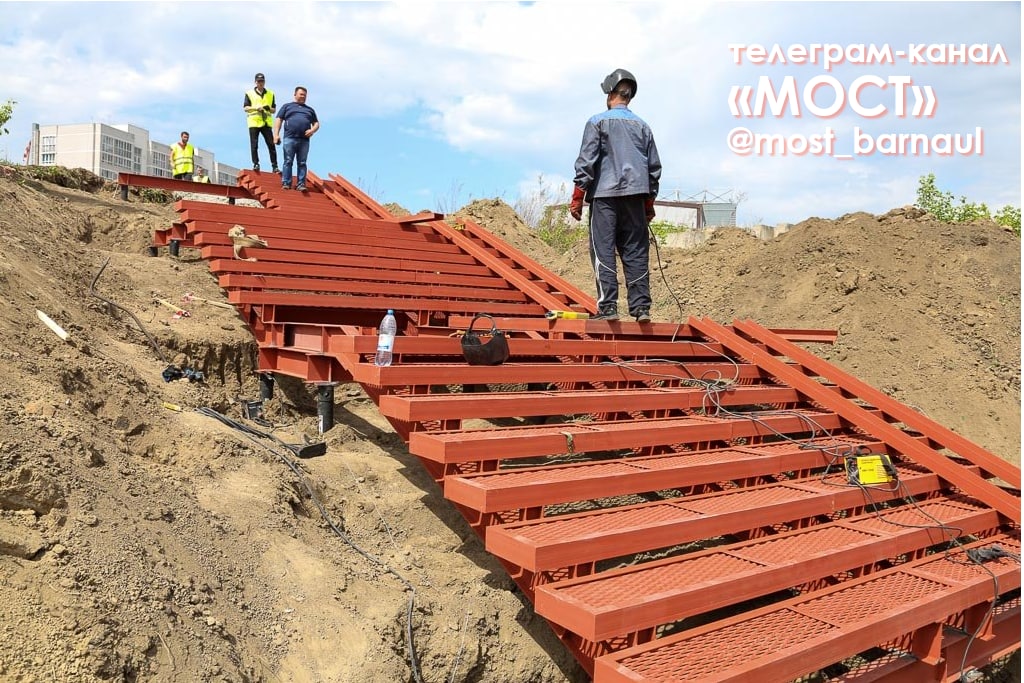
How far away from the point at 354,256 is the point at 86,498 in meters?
4.60

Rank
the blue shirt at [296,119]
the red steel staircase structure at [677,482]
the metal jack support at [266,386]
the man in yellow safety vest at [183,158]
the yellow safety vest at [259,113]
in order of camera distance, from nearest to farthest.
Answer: the red steel staircase structure at [677,482]
the metal jack support at [266,386]
the blue shirt at [296,119]
the yellow safety vest at [259,113]
the man in yellow safety vest at [183,158]

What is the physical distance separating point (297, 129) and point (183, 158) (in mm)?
3769

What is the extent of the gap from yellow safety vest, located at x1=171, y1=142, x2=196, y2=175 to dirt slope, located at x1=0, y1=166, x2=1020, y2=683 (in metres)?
4.75

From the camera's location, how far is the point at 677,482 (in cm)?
421

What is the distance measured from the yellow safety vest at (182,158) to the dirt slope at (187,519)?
15.6 feet

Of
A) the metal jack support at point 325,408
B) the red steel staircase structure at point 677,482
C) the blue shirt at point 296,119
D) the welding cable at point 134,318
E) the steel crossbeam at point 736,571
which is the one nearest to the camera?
the steel crossbeam at point 736,571

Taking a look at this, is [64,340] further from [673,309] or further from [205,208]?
[673,309]

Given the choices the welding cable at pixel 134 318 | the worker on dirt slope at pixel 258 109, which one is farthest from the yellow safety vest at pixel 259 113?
the welding cable at pixel 134 318

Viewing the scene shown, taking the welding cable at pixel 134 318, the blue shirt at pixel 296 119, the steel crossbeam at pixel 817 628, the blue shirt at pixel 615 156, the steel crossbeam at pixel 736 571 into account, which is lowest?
the steel crossbeam at pixel 817 628

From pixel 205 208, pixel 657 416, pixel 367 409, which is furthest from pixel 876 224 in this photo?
pixel 205 208

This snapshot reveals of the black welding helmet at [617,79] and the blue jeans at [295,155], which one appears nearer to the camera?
the black welding helmet at [617,79]

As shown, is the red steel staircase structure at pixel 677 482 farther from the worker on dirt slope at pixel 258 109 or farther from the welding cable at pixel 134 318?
the worker on dirt slope at pixel 258 109

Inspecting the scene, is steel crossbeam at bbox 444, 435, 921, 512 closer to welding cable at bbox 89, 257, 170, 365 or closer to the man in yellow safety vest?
welding cable at bbox 89, 257, 170, 365

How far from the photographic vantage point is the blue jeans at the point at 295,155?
9.83 metres
